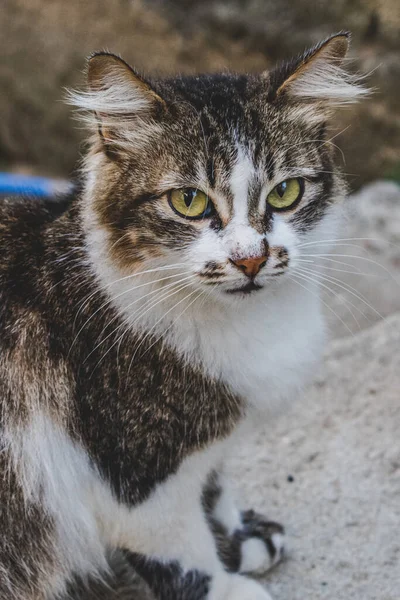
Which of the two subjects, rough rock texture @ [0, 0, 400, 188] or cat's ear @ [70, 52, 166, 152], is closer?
cat's ear @ [70, 52, 166, 152]

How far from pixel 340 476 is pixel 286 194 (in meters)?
1.26

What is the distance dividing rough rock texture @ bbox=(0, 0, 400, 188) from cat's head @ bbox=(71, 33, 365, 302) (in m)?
2.69

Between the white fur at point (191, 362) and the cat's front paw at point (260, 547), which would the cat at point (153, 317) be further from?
the cat's front paw at point (260, 547)

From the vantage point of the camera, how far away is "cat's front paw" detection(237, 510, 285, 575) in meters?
2.44

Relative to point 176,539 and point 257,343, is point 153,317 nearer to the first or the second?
point 257,343

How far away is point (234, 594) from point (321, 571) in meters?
0.37

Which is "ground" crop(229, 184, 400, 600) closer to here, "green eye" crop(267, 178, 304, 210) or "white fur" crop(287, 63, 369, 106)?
"green eye" crop(267, 178, 304, 210)

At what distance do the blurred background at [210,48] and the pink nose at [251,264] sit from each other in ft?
7.88

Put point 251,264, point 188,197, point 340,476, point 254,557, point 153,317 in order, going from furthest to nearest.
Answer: point 340,476 < point 254,557 < point 153,317 < point 188,197 < point 251,264

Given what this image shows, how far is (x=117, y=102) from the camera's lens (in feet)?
6.47

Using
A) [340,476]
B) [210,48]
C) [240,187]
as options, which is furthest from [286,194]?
[210,48]

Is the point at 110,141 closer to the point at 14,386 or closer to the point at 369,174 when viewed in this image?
the point at 14,386

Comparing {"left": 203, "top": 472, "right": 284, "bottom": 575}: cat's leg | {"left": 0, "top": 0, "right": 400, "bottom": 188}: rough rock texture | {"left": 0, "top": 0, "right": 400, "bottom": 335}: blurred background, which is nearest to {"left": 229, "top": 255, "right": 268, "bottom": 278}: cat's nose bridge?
{"left": 203, "top": 472, "right": 284, "bottom": 575}: cat's leg

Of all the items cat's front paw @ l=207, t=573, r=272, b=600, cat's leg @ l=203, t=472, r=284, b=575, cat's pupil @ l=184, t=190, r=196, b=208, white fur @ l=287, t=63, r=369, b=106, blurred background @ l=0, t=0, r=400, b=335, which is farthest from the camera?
blurred background @ l=0, t=0, r=400, b=335
